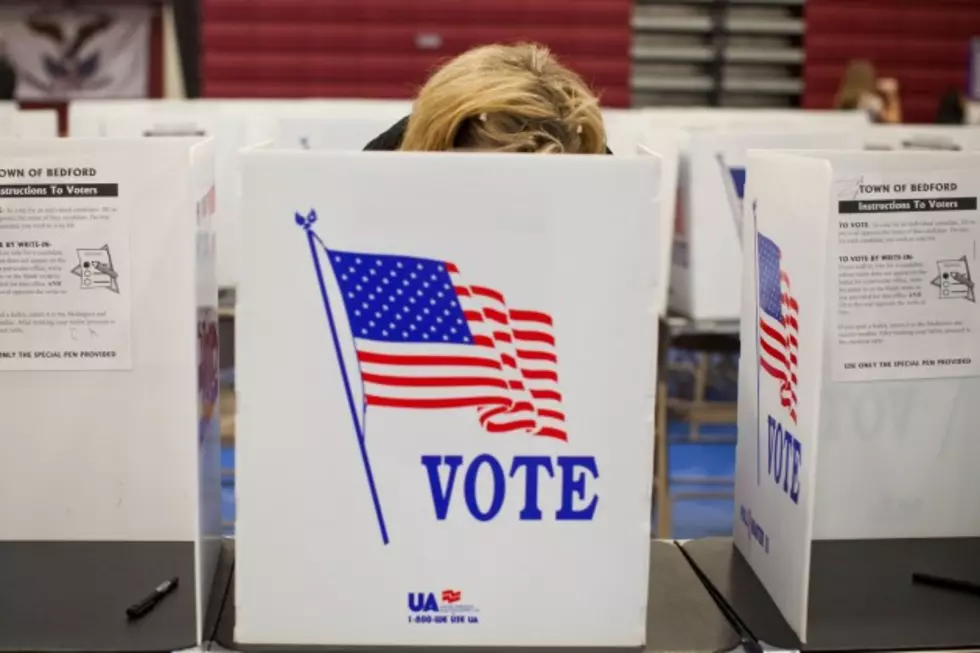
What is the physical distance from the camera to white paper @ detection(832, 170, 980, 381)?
111cm

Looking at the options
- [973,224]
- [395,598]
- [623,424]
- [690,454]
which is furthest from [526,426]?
[690,454]

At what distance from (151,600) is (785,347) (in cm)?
62

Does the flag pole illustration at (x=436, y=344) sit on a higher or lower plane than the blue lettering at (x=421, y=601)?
higher

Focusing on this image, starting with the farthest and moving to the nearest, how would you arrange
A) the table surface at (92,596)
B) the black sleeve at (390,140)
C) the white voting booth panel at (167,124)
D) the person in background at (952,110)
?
the person in background at (952,110), the white voting booth panel at (167,124), the black sleeve at (390,140), the table surface at (92,596)

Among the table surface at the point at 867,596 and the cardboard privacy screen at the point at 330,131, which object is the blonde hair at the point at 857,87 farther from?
the table surface at the point at 867,596

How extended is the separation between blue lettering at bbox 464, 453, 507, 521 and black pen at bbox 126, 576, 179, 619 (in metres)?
0.33

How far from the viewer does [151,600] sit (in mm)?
1039

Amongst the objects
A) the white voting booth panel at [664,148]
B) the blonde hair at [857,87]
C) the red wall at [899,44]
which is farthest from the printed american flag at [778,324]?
the red wall at [899,44]

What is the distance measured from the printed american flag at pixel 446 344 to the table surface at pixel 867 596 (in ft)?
1.07

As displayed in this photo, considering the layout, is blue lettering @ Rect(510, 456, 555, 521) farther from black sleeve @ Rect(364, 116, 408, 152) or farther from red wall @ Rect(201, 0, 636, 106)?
red wall @ Rect(201, 0, 636, 106)

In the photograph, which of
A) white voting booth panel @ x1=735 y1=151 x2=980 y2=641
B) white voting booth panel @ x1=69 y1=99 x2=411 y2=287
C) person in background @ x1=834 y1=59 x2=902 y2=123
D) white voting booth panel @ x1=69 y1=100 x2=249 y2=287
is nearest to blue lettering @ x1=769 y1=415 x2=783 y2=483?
white voting booth panel @ x1=735 y1=151 x2=980 y2=641

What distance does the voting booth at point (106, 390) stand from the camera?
102cm

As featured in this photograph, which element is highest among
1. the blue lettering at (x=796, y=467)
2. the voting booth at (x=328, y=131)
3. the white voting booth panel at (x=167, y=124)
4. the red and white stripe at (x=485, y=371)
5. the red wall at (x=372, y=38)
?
the red wall at (x=372, y=38)

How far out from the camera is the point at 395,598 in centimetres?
92
